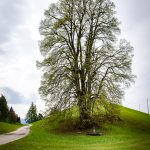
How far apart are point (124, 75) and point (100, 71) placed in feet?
11.7

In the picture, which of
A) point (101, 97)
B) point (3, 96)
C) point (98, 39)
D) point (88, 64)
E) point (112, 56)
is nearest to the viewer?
point (101, 97)

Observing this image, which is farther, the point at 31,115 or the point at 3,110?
the point at 31,115

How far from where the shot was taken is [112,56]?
1572 inches

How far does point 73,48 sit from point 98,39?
14.2 feet

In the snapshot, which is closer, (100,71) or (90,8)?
(100,71)

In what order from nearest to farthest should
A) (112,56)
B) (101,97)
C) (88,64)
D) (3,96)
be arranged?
(101,97)
(88,64)
(112,56)
(3,96)

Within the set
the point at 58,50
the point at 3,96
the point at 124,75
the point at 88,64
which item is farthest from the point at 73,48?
the point at 3,96

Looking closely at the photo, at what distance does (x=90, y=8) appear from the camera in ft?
139

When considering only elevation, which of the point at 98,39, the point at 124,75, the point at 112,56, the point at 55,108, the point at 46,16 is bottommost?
the point at 55,108

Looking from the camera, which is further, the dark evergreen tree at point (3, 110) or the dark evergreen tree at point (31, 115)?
the dark evergreen tree at point (31, 115)

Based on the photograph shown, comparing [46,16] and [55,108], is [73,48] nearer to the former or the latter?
[46,16]

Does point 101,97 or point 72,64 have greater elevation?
point 72,64

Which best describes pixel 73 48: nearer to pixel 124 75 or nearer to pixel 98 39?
pixel 98 39

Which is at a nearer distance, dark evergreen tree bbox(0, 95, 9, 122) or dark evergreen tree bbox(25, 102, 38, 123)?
dark evergreen tree bbox(0, 95, 9, 122)
